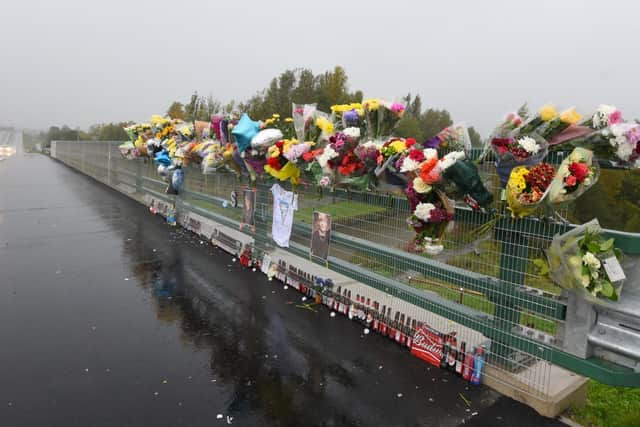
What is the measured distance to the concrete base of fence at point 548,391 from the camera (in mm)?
4160

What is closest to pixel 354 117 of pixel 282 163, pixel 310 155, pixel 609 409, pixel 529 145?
pixel 310 155

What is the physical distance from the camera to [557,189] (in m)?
3.45

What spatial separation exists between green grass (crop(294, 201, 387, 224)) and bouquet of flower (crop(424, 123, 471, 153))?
1159 mm

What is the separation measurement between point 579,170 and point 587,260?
673 mm

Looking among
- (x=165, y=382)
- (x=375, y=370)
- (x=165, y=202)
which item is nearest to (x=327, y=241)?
(x=375, y=370)

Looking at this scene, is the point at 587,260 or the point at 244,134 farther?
the point at 244,134

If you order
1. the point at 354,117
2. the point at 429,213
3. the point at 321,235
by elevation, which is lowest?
the point at 321,235

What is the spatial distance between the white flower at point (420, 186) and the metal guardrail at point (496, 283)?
0.56 m

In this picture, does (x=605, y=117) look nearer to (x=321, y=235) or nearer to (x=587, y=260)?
(x=587, y=260)

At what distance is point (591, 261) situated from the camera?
3359 millimetres

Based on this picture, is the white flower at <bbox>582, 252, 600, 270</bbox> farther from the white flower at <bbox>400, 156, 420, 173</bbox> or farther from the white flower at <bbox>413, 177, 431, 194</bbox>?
the white flower at <bbox>400, 156, 420, 173</bbox>

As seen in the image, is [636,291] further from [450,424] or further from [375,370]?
[375,370]

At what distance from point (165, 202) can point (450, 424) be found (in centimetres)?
1207

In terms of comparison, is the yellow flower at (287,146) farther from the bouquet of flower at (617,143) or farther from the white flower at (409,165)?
the bouquet of flower at (617,143)
